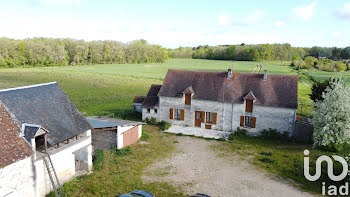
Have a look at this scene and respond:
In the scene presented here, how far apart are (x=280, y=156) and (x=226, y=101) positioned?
8.00 metres

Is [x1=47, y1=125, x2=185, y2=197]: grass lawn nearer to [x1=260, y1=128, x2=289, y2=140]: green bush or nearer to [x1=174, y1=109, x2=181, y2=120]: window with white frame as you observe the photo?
[x1=174, y1=109, x2=181, y2=120]: window with white frame

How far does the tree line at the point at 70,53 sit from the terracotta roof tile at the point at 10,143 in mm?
93230

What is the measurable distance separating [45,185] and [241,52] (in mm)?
100814

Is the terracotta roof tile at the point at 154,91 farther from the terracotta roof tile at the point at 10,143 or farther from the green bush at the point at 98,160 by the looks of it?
the terracotta roof tile at the point at 10,143

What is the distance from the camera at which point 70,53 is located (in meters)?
106

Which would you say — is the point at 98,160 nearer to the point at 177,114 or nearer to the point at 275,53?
the point at 177,114

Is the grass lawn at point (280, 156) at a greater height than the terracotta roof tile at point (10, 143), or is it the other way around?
the terracotta roof tile at point (10, 143)

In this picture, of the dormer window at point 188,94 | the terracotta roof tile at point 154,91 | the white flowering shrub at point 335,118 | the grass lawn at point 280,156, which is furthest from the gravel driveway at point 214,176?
the terracotta roof tile at point 154,91

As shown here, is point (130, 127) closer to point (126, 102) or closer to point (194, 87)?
point (194, 87)

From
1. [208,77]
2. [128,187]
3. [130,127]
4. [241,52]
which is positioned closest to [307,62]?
[241,52]

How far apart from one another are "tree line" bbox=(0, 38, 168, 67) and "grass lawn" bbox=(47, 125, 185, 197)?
295ft

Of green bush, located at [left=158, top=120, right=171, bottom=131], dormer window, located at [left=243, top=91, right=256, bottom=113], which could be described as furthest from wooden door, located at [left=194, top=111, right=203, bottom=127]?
dormer window, located at [left=243, top=91, right=256, bottom=113]

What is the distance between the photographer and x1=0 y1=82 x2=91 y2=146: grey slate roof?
14039mm

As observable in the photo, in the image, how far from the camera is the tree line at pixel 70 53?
92750 millimetres
